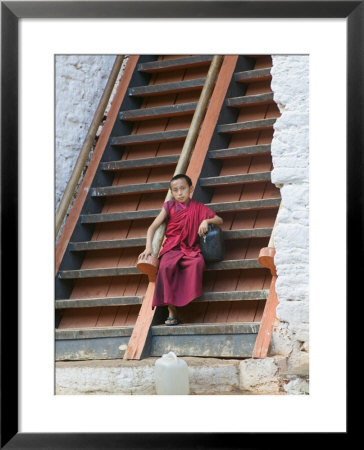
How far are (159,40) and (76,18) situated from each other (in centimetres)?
32

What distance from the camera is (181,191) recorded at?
534 centimetres

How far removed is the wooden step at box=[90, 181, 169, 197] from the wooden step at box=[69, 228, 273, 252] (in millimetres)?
303

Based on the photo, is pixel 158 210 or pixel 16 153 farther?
pixel 158 210

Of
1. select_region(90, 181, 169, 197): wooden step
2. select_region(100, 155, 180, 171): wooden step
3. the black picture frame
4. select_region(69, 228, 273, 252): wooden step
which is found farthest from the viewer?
select_region(100, 155, 180, 171): wooden step

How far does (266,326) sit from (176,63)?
3.90 feet

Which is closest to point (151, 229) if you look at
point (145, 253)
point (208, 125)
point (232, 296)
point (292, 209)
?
point (145, 253)

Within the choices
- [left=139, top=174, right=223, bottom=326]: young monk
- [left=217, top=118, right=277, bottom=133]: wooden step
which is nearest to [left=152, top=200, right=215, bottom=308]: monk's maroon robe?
[left=139, top=174, right=223, bottom=326]: young monk

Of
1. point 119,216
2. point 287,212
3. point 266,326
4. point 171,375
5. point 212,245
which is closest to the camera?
point 171,375

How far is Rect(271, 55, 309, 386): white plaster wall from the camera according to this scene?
438 centimetres

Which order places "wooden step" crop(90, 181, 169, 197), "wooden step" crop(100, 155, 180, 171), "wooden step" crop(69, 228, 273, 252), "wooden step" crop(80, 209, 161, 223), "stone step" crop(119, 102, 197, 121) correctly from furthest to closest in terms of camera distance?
1. "stone step" crop(119, 102, 197, 121)
2. "wooden step" crop(100, 155, 180, 171)
3. "wooden step" crop(90, 181, 169, 197)
4. "wooden step" crop(80, 209, 161, 223)
5. "wooden step" crop(69, 228, 273, 252)

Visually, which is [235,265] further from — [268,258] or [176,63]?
[176,63]

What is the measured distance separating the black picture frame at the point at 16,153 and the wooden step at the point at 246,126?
36.2 inches

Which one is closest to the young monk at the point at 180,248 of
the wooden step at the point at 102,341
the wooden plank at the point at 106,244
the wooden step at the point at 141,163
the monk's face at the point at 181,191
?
the monk's face at the point at 181,191

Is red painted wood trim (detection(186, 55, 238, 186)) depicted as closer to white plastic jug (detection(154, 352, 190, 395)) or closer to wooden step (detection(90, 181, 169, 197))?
wooden step (detection(90, 181, 169, 197))
